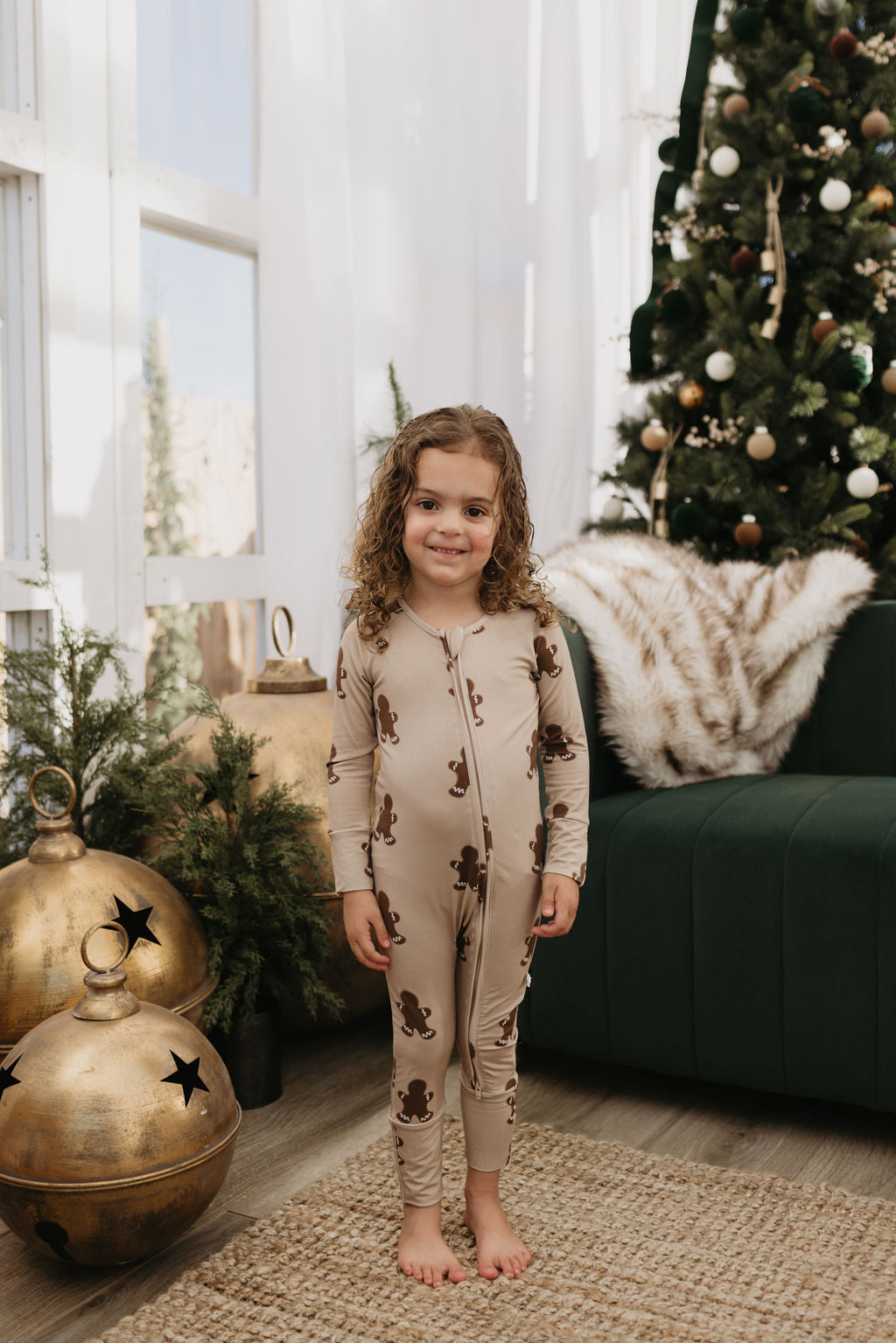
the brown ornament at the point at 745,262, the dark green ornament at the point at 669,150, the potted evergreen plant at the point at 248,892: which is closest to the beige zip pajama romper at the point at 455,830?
the potted evergreen plant at the point at 248,892

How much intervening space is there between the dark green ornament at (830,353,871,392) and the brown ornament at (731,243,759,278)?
33 centimetres

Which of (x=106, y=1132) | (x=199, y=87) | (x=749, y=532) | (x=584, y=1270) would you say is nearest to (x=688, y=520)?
(x=749, y=532)

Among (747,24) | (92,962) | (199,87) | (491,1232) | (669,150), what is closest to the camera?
(491,1232)

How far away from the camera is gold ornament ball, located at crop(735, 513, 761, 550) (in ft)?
9.03

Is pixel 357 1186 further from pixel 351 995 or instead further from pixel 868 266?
pixel 868 266

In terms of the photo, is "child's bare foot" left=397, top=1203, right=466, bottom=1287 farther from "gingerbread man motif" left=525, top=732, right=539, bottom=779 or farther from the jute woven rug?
"gingerbread man motif" left=525, top=732, right=539, bottom=779

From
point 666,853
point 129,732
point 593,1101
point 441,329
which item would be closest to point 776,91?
point 441,329

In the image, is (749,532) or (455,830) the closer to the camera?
(455,830)

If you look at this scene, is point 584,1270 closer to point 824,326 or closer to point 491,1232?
point 491,1232

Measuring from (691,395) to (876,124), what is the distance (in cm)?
73

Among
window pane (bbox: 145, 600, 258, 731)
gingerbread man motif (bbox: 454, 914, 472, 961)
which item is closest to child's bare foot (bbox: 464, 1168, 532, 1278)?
gingerbread man motif (bbox: 454, 914, 472, 961)

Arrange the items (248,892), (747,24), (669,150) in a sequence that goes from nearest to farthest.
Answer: (248,892)
(747,24)
(669,150)

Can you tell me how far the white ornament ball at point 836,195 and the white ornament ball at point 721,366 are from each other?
1.30ft

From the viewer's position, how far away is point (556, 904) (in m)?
1.36
